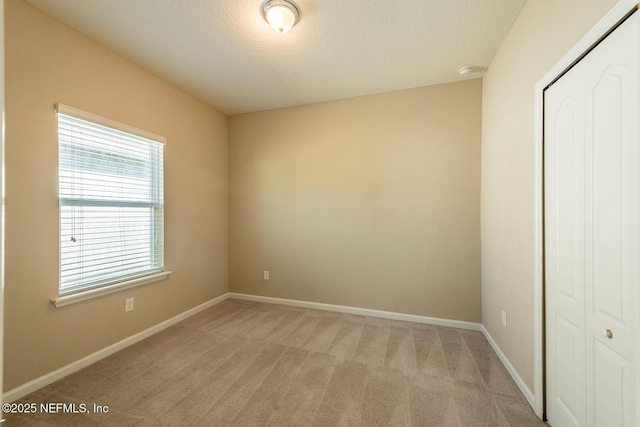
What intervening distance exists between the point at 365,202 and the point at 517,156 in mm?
Answer: 1579

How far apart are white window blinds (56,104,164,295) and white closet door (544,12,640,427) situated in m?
3.37

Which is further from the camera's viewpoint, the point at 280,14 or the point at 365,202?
the point at 365,202

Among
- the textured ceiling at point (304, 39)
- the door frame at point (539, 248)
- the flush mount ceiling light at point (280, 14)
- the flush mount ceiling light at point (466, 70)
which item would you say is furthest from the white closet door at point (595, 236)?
the flush mount ceiling light at point (280, 14)

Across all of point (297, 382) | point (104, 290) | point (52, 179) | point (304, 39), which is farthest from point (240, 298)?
point (304, 39)

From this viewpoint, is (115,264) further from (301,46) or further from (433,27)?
(433,27)

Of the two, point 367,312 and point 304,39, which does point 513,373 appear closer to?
point 367,312

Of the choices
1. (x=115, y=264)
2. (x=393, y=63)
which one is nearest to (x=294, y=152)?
(x=393, y=63)

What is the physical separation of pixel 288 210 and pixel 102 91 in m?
2.21

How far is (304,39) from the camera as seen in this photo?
2.21 m

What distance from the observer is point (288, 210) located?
358 centimetres

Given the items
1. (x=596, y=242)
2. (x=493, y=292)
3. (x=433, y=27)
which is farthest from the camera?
(x=493, y=292)

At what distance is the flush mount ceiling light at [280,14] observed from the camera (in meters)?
1.82

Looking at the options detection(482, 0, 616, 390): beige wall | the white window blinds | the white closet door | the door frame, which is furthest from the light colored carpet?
the white window blinds

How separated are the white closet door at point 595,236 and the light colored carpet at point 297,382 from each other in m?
0.54
